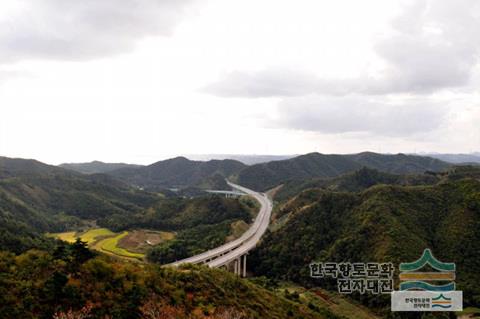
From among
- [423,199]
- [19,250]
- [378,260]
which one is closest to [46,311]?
[19,250]

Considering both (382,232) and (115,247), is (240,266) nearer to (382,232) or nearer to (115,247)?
(382,232)

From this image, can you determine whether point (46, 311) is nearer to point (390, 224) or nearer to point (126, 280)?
point (126, 280)

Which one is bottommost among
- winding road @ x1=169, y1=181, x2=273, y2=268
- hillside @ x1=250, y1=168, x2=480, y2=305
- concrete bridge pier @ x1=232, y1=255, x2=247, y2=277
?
concrete bridge pier @ x1=232, y1=255, x2=247, y2=277

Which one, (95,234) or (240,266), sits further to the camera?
(95,234)

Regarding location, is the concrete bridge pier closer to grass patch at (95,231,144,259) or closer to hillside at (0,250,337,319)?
grass patch at (95,231,144,259)

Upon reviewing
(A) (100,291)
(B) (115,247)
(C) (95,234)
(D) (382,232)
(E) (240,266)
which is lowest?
(E) (240,266)

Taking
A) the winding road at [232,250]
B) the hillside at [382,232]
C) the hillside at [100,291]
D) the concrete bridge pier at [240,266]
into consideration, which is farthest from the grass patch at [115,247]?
the hillside at [100,291]

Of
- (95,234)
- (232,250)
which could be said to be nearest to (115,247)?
(95,234)

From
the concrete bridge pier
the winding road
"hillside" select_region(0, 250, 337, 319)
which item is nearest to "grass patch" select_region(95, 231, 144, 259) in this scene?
the winding road

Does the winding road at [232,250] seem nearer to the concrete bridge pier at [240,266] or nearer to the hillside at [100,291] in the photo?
the concrete bridge pier at [240,266]
